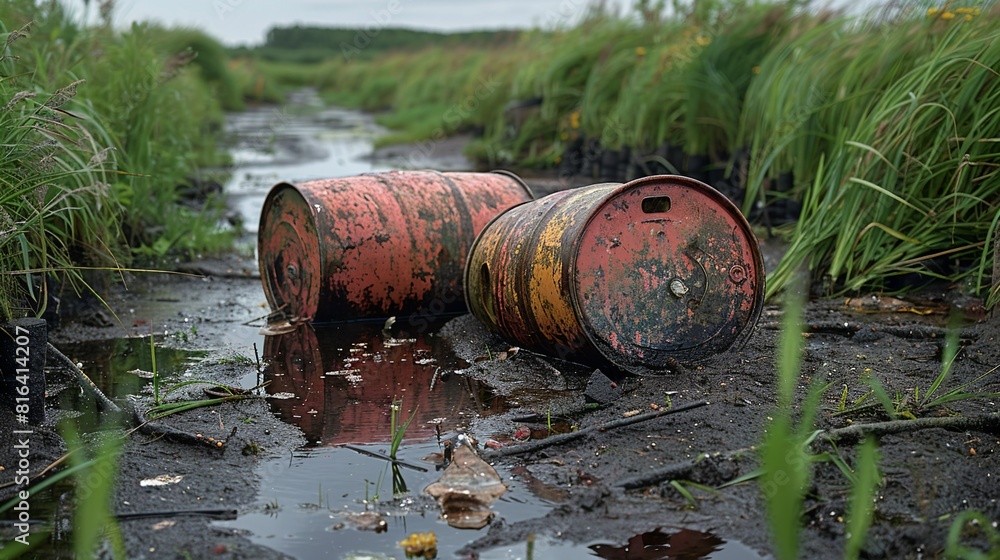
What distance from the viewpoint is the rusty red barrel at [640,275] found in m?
3.26

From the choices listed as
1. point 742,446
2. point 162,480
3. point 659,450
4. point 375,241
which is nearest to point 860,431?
point 742,446

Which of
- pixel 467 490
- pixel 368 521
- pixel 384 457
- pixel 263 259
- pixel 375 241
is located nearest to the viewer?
pixel 368 521

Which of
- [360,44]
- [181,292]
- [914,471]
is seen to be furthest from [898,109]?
[360,44]

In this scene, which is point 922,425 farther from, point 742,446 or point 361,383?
point 361,383

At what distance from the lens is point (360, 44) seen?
Result: 1062 cm

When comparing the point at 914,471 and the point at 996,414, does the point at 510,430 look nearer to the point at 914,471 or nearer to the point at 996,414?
the point at 914,471

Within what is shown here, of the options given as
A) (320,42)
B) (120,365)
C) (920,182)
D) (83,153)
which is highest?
(320,42)

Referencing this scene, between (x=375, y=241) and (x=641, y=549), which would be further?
(x=375, y=241)

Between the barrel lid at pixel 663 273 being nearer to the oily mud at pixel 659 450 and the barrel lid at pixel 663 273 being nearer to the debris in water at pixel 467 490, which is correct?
the oily mud at pixel 659 450

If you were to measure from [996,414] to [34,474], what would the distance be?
2.53 metres

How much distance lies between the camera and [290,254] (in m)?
4.50

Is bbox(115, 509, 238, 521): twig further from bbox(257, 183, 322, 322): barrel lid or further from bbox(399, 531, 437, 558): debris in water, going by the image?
bbox(257, 183, 322, 322): barrel lid

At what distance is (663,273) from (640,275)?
0.08 meters

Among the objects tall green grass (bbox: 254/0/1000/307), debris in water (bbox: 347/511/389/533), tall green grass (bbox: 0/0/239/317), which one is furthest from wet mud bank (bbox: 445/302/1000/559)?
tall green grass (bbox: 0/0/239/317)
